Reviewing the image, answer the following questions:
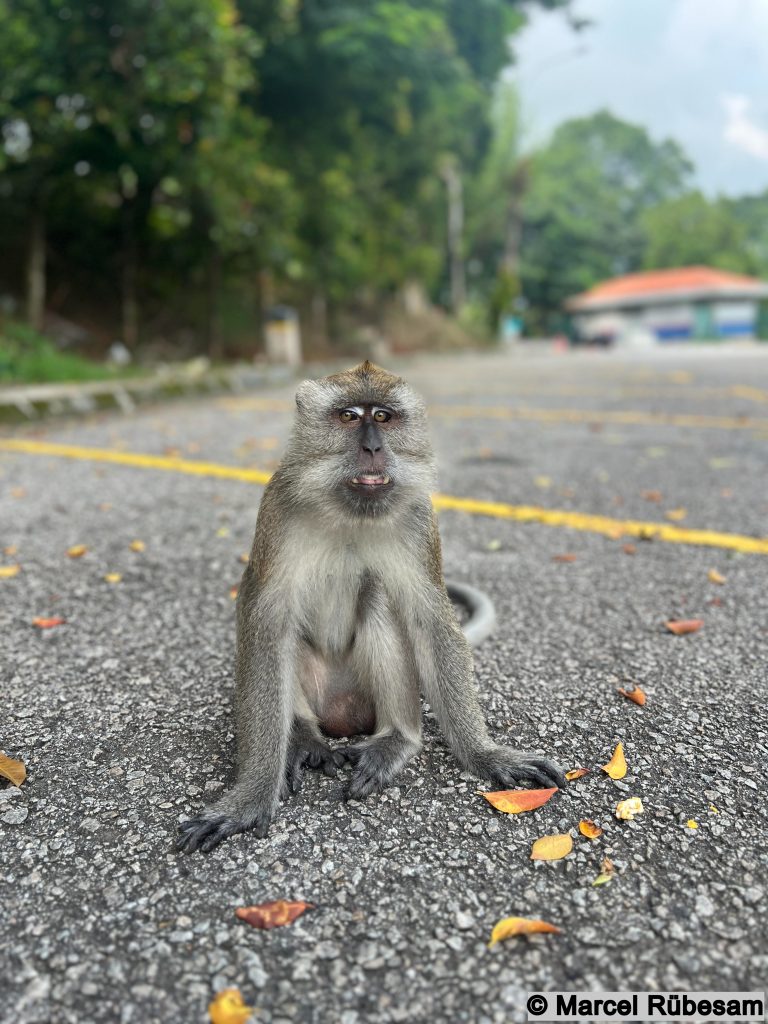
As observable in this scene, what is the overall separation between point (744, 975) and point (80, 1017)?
3.90 ft

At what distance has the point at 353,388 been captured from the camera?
201 cm

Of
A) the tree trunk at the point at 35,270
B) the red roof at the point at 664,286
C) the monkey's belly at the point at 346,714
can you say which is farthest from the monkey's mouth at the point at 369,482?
the red roof at the point at 664,286

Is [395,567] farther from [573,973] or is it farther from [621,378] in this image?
[621,378]

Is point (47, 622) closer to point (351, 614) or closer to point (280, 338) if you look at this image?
point (351, 614)

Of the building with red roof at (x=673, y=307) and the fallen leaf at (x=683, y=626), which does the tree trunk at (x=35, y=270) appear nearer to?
the fallen leaf at (x=683, y=626)

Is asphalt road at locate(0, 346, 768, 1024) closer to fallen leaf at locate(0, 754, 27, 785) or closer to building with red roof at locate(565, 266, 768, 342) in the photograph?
A: fallen leaf at locate(0, 754, 27, 785)

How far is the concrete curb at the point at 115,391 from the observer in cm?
810

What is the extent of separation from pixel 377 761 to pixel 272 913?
54cm

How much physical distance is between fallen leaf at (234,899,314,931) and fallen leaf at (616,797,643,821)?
0.77m

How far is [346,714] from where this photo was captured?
2.29 meters

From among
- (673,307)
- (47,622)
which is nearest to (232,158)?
(47,622)

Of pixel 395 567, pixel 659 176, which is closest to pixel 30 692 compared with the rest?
pixel 395 567

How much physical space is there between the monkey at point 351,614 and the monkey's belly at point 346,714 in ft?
0.12

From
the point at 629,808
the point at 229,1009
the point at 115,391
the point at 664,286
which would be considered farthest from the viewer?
the point at 664,286
